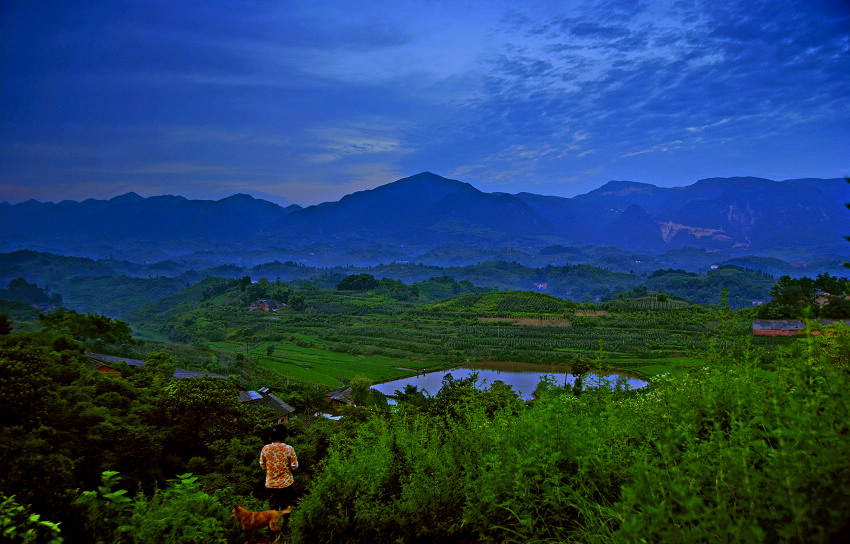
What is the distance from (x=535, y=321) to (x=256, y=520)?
6453 centimetres

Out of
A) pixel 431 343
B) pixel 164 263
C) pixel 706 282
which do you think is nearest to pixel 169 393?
pixel 431 343

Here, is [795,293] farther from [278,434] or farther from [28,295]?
[28,295]

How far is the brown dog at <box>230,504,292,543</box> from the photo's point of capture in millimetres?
5629

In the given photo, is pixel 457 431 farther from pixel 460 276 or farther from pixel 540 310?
pixel 460 276

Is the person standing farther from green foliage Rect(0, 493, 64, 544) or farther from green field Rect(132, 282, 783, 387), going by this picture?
green field Rect(132, 282, 783, 387)

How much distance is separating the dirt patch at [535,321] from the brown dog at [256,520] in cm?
6153

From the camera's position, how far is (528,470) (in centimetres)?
342

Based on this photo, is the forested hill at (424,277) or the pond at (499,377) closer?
the pond at (499,377)

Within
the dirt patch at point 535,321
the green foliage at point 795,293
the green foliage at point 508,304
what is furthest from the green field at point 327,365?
the green foliage at point 795,293

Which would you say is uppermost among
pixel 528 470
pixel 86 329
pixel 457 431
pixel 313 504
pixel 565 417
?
pixel 565 417

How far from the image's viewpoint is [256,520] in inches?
224

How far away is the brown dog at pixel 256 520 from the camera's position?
18.5 ft

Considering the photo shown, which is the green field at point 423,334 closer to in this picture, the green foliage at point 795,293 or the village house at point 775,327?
the village house at point 775,327

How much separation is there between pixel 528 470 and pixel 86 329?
1325 inches
